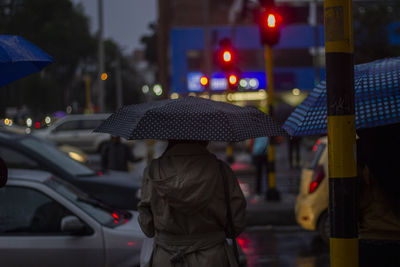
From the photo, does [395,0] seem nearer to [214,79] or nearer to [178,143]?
[214,79]

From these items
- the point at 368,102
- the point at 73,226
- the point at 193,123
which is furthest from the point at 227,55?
the point at 193,123

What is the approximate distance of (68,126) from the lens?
29078mm

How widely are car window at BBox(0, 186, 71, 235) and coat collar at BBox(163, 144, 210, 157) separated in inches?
80.7

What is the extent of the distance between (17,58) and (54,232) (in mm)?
1726

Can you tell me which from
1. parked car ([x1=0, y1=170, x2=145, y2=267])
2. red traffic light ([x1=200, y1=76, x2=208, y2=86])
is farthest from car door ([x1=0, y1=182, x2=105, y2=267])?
red traffic light ([x1=200, y1=76, x2=208, y2=86])

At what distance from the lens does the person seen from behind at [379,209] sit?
4.05 m

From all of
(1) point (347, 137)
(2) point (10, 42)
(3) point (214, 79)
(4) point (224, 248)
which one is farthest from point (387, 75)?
(3) point (214, 79)

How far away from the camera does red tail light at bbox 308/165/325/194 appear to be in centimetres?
835

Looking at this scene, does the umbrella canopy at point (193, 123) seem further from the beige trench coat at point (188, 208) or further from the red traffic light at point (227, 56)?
the red traffic light at point (227, 56)

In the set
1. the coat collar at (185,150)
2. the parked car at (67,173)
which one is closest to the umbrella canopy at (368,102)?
the coat collar at (185,150)

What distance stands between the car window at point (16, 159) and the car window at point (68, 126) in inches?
811

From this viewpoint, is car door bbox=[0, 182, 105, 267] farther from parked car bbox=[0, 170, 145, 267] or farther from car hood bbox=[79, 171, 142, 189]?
car hood bbox=[79, 171, 142, 189]

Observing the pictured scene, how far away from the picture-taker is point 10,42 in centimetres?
476

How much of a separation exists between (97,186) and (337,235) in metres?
5.49
